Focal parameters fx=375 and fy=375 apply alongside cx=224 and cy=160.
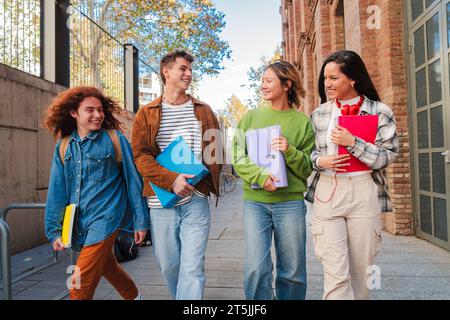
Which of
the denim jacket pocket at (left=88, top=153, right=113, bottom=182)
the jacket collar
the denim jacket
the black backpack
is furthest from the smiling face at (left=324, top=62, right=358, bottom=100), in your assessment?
the black backpack

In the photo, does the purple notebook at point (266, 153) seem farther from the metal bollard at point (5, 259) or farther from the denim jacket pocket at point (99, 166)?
the metal bollard at point (5, 259)

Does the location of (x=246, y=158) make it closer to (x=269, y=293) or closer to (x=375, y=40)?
(x=269, y=293)

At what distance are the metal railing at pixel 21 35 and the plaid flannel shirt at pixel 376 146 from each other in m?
5.11

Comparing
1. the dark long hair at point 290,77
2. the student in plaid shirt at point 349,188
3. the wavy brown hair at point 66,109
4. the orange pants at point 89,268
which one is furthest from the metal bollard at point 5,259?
the dark long hair at point 290,77

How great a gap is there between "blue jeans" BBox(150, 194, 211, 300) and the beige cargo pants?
80 centimetres

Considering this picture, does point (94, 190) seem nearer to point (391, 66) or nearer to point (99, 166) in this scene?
point (99, 166)

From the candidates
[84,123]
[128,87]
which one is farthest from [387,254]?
[128,87]

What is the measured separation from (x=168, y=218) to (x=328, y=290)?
3.77ft

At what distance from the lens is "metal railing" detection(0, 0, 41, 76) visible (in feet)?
18.6

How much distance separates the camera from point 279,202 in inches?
102

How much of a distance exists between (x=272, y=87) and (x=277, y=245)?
112cm

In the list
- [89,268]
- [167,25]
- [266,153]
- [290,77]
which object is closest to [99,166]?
[89,268]

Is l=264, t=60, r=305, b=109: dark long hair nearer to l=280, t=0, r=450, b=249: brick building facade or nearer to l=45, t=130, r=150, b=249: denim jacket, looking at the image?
l=45, t=130, r=150, b=249: denim jacket

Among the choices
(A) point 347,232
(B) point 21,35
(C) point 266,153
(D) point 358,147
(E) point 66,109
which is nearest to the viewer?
(D) point 358,147
